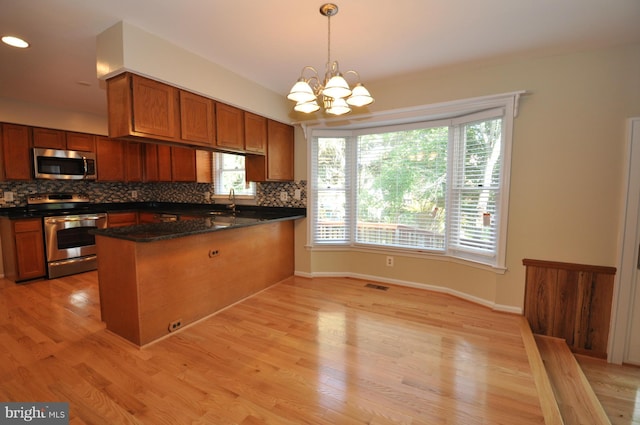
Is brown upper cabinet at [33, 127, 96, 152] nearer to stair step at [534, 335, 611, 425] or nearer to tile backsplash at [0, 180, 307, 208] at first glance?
tile backsplash at [0, 180, 307, 208]

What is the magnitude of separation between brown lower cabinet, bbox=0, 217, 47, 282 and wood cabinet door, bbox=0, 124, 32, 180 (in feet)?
2.06

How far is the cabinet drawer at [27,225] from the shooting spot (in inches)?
144

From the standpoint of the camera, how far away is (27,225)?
375cm

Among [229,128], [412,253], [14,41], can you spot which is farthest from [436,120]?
[14,41]

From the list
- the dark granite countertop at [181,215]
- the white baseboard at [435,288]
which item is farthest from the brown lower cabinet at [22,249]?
the white baseboard at [435,288]

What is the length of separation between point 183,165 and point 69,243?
76.8 inches

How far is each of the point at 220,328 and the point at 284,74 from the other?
105 inches

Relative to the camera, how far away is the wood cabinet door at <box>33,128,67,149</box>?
13.2 ft

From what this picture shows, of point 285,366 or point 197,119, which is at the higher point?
point 197,119

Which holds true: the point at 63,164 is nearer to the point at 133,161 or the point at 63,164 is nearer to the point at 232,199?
the point at 133,161

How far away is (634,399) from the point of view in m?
1.97

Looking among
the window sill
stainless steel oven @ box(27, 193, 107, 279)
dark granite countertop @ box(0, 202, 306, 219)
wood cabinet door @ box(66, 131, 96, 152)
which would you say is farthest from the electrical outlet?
wood cabinet door @ box(66, 131, 96, 152)

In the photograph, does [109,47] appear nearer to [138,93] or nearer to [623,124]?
[138,93]

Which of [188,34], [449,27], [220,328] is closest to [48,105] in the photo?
[188,34]
